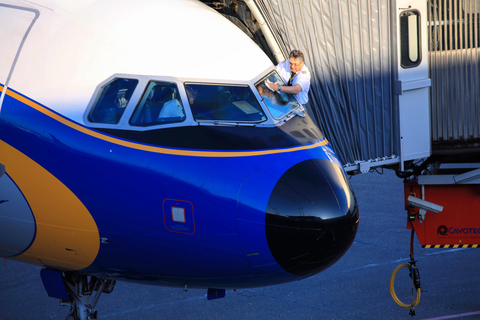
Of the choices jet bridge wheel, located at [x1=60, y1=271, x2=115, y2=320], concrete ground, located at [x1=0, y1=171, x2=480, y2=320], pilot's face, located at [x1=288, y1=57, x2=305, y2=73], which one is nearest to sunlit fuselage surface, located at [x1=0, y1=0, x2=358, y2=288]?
jet bridge wheel, located at [x1=60, y1=271, x2=115, y2=320]

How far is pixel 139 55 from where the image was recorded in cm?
496

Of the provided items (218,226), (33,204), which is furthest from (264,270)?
(33,204)

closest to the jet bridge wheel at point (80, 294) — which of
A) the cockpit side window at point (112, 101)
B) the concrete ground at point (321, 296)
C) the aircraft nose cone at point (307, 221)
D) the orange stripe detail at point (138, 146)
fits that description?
the orange stripe detail at point (138, 146)

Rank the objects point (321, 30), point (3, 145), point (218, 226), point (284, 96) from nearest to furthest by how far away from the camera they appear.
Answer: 1. point (218, 226)
2. point (3, 145)
3. point (284, 96)
4. point (321, 30)

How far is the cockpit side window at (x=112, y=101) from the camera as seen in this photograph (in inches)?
191

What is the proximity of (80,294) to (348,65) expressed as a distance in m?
4.78

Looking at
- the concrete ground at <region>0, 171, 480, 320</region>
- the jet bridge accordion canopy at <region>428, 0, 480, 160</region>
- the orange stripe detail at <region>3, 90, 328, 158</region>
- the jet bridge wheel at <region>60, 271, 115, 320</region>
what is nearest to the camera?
the orange stripe detail at <region>3, 90, 328, 158</region>

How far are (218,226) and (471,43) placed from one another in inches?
211

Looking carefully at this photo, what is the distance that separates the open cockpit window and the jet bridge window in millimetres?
3562

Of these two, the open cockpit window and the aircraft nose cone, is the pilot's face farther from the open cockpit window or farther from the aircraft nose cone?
the aircraft nose cone

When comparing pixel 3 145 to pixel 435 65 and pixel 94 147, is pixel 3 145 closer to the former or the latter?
pixel 94 147

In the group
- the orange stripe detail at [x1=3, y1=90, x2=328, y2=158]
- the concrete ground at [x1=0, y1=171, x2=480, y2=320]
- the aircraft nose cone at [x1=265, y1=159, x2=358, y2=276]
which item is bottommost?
the concrete ground at [x1=0, y1=171, x2=480, y2=320]

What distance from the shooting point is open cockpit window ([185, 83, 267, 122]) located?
16.0 feet

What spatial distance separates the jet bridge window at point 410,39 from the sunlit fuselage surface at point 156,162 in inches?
128
